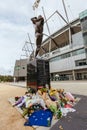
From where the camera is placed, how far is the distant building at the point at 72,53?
46803 millimetres

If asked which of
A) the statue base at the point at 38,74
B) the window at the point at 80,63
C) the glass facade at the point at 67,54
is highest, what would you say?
the glass facade at the point at 67,54

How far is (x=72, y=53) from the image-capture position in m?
52.1

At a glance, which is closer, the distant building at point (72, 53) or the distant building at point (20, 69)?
the distant building at point (72, 53)

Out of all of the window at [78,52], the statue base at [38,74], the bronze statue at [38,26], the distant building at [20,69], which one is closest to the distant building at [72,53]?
the window at [78,52]

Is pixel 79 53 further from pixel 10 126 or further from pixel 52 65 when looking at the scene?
pixel 10 126

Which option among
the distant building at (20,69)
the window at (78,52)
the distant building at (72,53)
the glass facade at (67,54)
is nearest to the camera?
the distant building at (72,53)

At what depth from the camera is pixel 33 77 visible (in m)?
13.5

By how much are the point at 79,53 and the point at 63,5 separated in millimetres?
18720

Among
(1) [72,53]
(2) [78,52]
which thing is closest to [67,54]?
(1) [72,53]

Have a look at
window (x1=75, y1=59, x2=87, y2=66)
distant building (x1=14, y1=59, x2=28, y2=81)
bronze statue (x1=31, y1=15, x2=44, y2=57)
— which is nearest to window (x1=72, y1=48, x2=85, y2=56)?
window (x1=75, y1=59, x2=87, y2=66)

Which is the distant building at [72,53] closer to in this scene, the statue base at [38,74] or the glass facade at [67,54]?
the glass facade at [67,54]

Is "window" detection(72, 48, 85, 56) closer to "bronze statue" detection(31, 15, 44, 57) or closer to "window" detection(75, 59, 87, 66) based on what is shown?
"window" detection(75, 59, 87, 66)

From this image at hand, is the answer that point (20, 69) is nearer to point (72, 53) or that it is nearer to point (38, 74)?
point (72, 53)

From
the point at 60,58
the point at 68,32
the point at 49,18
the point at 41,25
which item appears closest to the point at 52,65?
the point at 60,58
